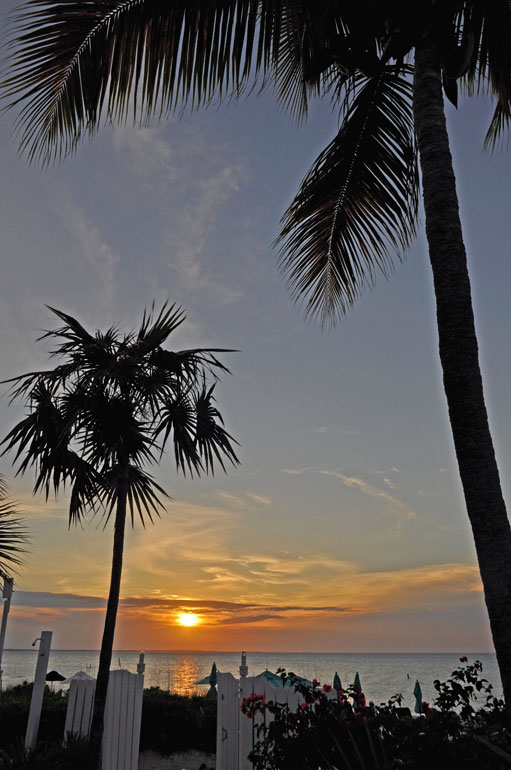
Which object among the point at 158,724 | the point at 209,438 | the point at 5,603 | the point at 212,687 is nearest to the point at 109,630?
the point at 209,438

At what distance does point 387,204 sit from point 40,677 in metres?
8.31

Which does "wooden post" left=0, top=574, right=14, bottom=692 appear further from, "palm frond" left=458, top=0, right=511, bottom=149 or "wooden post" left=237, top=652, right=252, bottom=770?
"palm frond" left=458, top=0, right=511, bottom=149

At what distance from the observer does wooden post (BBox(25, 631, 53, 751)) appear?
8.52 m

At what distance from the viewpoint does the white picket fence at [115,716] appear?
8758 mm

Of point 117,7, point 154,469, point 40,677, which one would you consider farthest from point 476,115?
point 40,677

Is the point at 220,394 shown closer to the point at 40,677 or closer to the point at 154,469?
the point at 154,469

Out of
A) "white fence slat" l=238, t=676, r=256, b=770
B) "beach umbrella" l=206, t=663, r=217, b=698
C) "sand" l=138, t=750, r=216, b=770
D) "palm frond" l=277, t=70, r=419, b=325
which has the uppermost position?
"palm frond" l=277, t=70, r=419, b=325

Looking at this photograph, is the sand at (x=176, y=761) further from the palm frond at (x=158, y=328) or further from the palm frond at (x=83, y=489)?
the palm frond at (x=158, y=328)

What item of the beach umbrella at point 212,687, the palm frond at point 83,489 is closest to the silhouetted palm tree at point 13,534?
the palm frond at point 83,489

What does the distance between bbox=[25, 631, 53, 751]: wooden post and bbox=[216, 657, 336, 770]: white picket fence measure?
2.68 m

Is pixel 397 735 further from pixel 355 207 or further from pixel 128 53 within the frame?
pixel 128 53

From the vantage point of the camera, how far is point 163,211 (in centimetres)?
1034

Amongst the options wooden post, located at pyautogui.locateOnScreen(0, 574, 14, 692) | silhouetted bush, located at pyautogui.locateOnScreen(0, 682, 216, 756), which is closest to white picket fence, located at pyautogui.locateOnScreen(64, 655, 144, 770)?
silhouetted bush, located at pyautogui.locateOnScreen(0, 682, 216, 756)

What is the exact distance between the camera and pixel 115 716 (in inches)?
351
